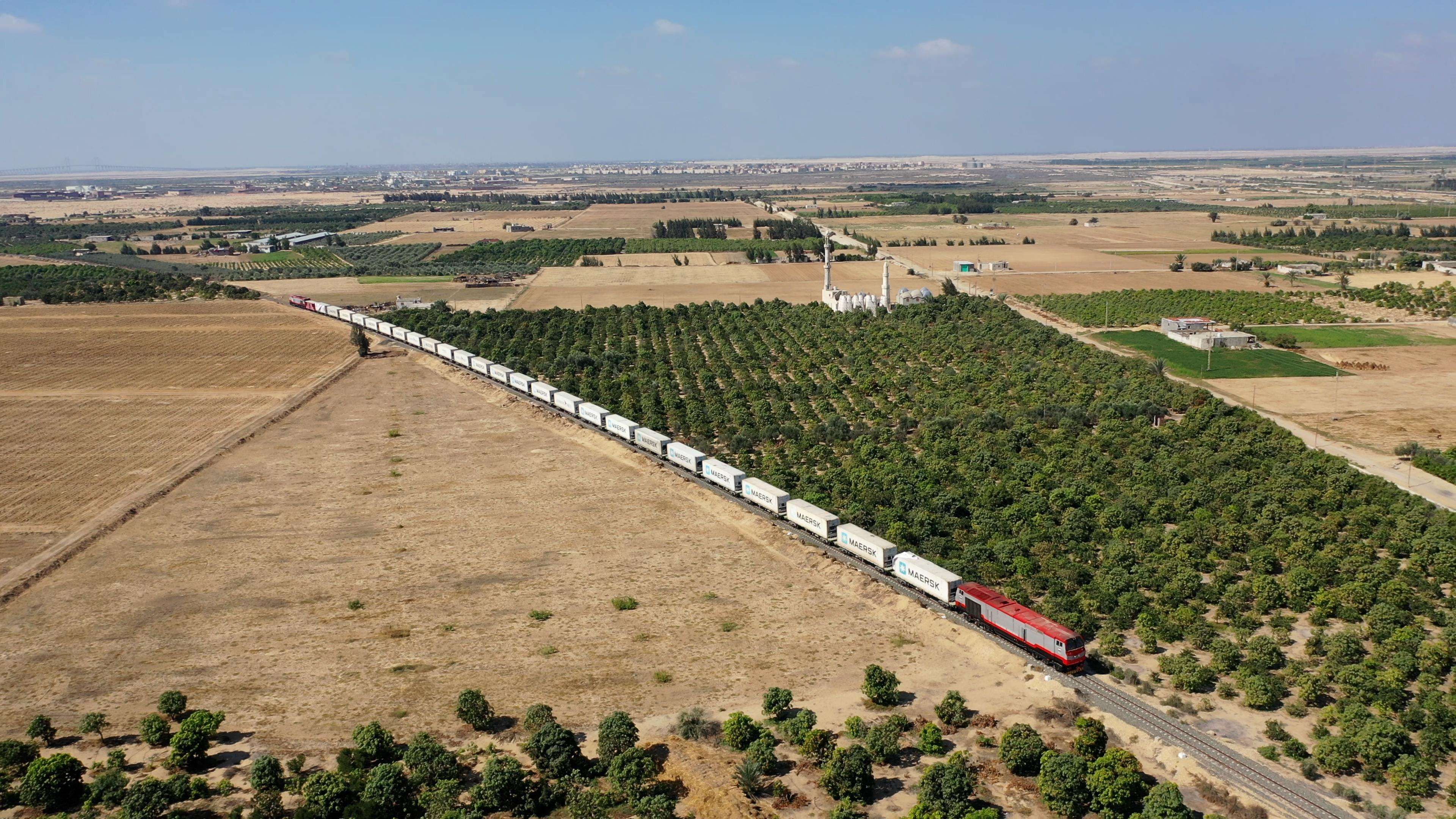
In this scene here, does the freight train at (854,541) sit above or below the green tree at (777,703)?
above

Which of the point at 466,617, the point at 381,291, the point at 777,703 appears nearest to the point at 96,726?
the point at 466,617

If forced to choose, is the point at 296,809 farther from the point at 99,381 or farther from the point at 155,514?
the point at 99,381

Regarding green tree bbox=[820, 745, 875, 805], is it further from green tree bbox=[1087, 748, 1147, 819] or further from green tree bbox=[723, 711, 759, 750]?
green tree bbox=[1087, 748, 1147, 819]

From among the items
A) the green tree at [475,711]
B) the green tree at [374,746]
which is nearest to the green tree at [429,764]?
the green tree at [374,746]

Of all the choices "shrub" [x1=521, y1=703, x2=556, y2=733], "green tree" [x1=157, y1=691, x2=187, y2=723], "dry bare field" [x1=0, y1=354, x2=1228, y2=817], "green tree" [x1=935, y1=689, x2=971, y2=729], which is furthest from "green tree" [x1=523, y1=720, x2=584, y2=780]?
"green tree" [x1=157, y1=691, x2=187, y2=723]

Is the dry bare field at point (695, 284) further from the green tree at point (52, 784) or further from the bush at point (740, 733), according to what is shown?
the green tree at point (52, 784)

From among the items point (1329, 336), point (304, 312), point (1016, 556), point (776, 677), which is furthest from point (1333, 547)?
point (304, 312)
